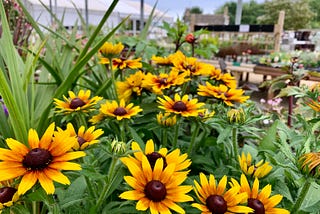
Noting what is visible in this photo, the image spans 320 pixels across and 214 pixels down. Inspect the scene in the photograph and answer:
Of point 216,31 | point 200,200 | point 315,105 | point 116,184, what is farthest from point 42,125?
point 216,31

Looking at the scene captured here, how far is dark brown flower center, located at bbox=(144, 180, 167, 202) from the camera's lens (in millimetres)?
360

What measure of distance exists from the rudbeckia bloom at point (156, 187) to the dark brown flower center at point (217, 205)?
0.03 metres

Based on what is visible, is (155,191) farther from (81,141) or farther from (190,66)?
(190,66)

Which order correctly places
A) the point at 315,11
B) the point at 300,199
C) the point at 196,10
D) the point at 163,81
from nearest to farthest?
the point at 300,199 → the point at 163,81 → the point at 315,11 → the point at 196,10

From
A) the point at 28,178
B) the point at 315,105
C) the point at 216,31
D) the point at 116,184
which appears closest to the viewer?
the point at 28,178

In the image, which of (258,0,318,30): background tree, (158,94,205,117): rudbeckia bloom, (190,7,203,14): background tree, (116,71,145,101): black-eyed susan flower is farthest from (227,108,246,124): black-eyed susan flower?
(190,7,203,14): background tree

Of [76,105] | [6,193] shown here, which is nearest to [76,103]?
[76,105]

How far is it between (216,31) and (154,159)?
533cm

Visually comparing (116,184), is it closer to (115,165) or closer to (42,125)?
(115,165)

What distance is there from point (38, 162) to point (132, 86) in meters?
0.41

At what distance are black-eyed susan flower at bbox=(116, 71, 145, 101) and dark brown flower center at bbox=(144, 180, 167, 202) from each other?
35 cm

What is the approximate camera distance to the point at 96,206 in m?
0.42

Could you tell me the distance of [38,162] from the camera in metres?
0.34

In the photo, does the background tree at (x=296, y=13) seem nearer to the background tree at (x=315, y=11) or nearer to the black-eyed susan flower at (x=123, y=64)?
the background tree at (x=315, y=11)
